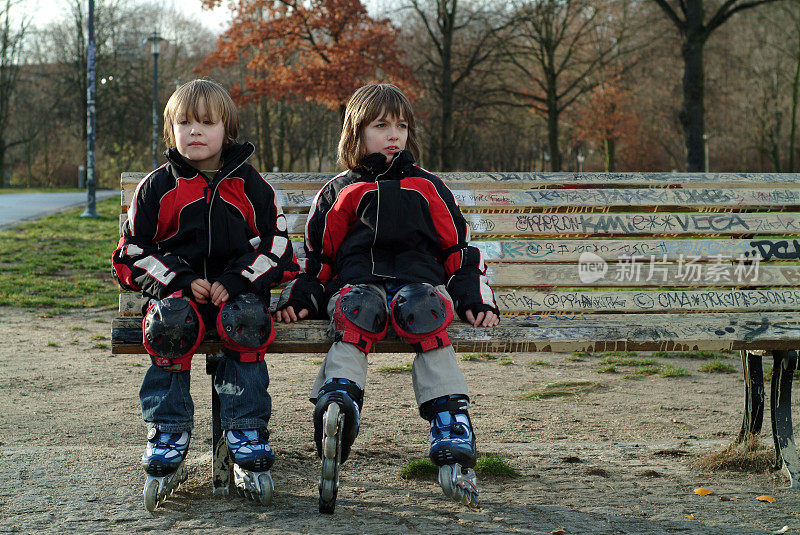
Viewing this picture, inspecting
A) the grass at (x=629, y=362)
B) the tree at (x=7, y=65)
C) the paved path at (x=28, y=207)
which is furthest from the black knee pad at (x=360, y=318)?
the tree at (x=7, y=65)

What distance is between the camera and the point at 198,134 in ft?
10.6

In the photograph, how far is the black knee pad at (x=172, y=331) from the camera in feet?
9.30

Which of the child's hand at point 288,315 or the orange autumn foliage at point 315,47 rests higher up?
the orange autumn foliage at point 315,47

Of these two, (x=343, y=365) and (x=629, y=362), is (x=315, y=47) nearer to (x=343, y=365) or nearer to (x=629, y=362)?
(x=629, y=362)

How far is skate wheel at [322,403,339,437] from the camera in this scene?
264 centimetres

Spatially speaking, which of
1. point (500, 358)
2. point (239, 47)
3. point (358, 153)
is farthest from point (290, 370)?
point (239, 47)

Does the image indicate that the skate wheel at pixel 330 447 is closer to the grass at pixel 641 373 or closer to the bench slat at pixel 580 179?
the bench slat at pixel 580 179

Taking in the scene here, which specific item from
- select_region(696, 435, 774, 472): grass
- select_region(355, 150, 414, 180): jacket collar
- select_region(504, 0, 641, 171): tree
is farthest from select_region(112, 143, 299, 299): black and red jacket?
select_region(504, 0, 641, 171): tree

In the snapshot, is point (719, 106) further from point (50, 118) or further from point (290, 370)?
point (290, 370)

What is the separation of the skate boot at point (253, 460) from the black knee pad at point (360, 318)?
461mm

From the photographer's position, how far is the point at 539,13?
2089 cm

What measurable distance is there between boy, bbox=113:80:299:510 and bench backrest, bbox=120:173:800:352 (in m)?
0.69

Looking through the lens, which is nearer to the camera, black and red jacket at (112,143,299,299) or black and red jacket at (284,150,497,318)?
black and red jacket at (112,143,299,299)

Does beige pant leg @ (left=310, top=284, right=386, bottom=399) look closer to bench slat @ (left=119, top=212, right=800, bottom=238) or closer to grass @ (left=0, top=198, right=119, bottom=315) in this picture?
bench slat @ (left=119, top=212, right=800, bottom=238)
